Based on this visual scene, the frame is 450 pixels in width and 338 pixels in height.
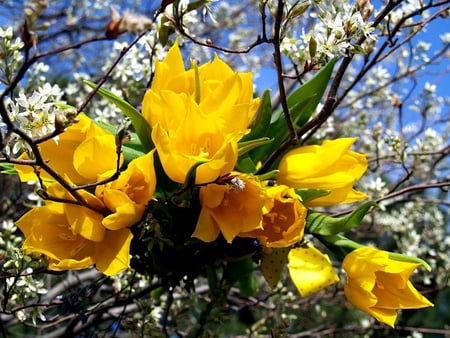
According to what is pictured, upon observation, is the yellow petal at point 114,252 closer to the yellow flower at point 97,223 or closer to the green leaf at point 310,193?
the yellow flower at point 97,223

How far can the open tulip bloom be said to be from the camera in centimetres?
61

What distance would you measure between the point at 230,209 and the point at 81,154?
180mm

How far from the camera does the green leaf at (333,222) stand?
693mm

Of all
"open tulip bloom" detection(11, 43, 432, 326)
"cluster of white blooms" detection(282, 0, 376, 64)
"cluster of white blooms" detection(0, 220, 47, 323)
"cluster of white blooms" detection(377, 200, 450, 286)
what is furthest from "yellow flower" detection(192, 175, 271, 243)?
"cluster of white blooms" detection(377, 200, 450, 286)

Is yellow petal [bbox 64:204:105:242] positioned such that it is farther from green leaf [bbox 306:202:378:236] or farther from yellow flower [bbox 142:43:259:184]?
green leaf [bbox 306:202:378:236]

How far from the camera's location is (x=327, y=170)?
2.34 feet

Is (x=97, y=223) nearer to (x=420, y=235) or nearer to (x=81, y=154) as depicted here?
(x=81, y=154)

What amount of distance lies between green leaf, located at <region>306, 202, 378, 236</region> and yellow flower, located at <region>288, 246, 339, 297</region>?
0.06 m

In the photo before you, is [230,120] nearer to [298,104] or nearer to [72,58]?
[298,104]

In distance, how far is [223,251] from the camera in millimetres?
737

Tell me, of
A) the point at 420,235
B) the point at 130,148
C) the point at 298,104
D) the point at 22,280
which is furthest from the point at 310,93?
the point at 420,235

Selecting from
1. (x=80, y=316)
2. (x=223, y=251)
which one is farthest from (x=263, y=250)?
(x=80, y=316)

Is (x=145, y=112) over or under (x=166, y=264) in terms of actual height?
over

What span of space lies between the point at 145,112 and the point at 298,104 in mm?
214
